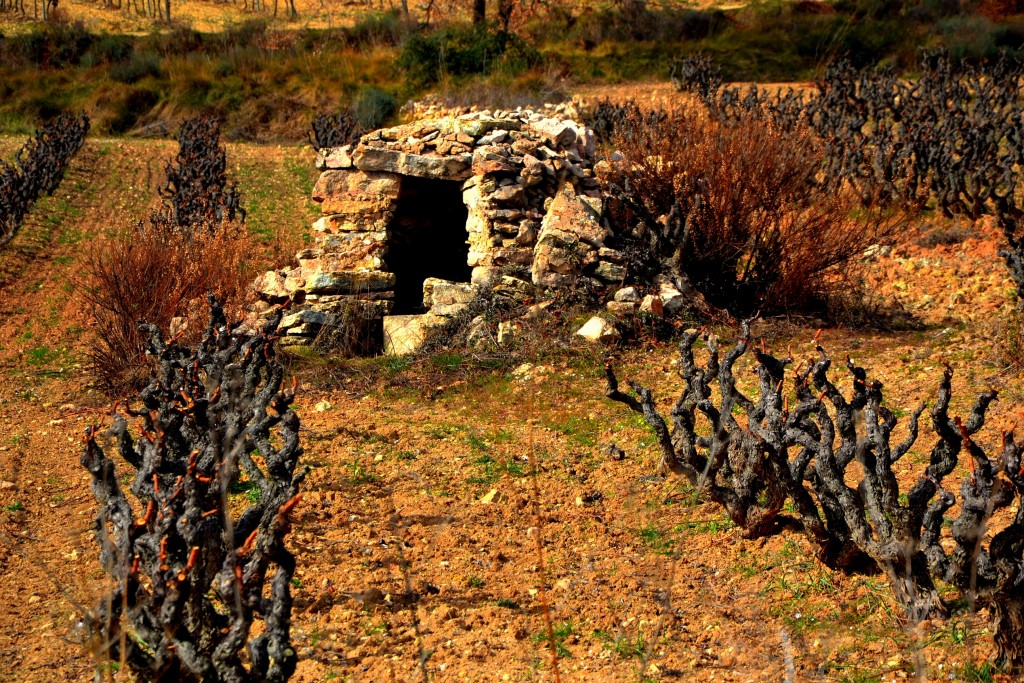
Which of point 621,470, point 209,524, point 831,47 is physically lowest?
point 621,470

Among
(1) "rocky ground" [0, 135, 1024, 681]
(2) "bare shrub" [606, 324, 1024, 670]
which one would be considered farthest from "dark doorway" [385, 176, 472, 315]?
(2) "bare shrub" [606, 324, 1024, 670]

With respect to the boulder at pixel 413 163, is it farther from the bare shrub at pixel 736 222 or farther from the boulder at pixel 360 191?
the bare shrub at pixel 736 222

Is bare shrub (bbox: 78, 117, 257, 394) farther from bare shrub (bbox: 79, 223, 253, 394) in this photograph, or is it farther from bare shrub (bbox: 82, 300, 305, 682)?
bare shrub (bbox: 82, 300, 305, 682)

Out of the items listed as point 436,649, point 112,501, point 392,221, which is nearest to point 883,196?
point 392,221

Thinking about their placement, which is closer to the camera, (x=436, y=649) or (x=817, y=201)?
(x=436, y=649)

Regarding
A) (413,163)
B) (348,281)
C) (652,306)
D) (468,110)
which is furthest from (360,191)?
(468,110)

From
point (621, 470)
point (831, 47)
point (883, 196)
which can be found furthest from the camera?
point (831, 47)

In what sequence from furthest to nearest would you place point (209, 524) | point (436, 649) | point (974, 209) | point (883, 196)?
point (883, 196) → point (974, 209) → point (436, 649) → point (209, 524)

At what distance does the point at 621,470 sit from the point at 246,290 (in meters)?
4.81

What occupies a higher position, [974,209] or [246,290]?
[974,209]

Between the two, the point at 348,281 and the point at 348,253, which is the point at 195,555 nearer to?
the point at 348,281

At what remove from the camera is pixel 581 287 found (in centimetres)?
836

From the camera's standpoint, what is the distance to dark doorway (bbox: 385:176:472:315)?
970cm

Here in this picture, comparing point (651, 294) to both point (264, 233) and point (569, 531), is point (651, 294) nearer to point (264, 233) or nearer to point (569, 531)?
point (569, 531)
